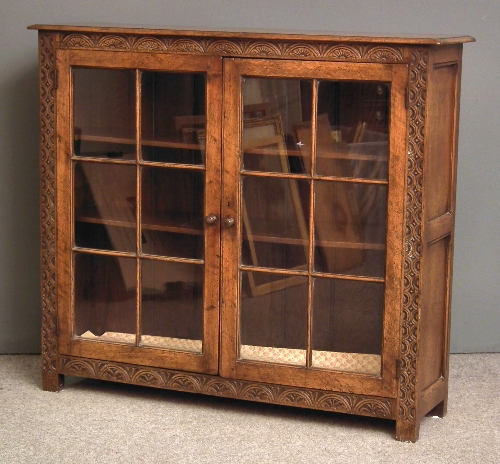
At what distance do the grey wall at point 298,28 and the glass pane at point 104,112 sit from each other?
61 centimetres

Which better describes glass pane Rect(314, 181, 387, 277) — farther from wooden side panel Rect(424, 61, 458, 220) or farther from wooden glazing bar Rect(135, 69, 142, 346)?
wooden glazing bar Rect(135, 69, 142, 346)

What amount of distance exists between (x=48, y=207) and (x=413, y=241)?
128 centimetres

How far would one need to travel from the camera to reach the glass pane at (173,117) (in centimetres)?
320

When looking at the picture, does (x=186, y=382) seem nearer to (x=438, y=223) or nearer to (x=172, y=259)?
(x=172, y=259)

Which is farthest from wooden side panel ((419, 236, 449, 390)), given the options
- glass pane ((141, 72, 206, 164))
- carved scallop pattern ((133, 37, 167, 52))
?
carved scallop pattern ((133, 37, 167, 52))

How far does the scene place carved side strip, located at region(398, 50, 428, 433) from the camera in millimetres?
2945

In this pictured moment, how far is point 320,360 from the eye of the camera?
320 cm

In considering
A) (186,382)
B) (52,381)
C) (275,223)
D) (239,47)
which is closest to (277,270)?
(275,223)

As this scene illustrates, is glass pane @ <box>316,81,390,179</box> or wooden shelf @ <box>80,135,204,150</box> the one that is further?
wooden shelf @ <box>80,135,204,150</box>

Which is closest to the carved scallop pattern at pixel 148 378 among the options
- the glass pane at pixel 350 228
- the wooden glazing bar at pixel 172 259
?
the wooden glazing bar at pixel 172 259

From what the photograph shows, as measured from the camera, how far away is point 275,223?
126 inches

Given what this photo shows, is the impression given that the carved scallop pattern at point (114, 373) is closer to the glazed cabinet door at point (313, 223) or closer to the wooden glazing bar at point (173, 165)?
the glazed cabinet door at point (313, 223)

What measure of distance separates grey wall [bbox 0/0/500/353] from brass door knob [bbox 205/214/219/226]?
93 cm

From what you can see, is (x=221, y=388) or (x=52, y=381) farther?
(x=52, y=381)
